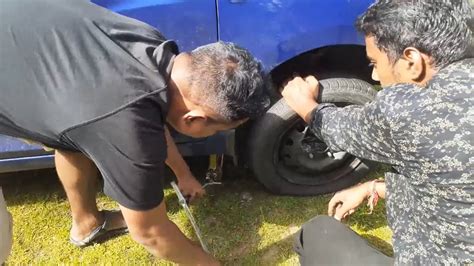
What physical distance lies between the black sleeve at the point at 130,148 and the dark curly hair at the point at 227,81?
0.55ft

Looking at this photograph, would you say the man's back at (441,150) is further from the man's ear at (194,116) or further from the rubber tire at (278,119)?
the rubber tire at (278,119)

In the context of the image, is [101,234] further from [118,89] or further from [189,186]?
[118,89]

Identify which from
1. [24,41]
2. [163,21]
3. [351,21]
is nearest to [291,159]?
[351,21]

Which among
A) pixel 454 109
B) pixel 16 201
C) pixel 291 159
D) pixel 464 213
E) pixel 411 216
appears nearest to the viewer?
pixel 454 109

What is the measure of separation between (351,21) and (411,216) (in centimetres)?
88

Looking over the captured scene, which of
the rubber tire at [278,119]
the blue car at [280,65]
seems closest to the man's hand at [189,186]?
the blue car at [280,65]

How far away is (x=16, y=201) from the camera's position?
2.84 meters

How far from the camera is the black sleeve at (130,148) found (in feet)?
5.12

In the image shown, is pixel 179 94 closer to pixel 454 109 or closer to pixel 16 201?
pixel 454 109

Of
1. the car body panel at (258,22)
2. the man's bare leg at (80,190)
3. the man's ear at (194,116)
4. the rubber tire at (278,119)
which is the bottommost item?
the man's bare leg at (80,190)

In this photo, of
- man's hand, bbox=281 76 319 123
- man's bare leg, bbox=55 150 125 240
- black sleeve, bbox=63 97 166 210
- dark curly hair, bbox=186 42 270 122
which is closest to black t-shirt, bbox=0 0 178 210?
black sleeve, bbox=63 97 166 210

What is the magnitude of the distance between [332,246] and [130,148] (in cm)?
112

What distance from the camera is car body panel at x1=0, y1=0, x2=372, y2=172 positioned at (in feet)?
6.81

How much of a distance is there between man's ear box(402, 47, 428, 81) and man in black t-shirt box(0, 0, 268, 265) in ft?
1.62
